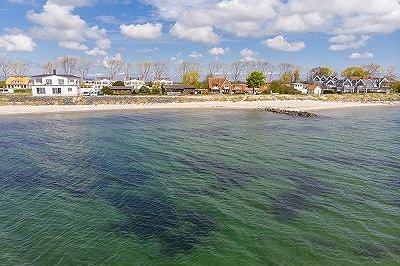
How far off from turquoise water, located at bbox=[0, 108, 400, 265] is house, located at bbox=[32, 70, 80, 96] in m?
64.8

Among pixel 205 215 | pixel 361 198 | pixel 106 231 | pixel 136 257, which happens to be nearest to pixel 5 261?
pixel 106 231

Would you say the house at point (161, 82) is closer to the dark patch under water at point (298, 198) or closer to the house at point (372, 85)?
the house at point (372, 85)

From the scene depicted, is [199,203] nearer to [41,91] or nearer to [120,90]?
[41,91]

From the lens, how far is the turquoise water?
45.9ft

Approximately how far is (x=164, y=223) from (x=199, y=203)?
127 inches

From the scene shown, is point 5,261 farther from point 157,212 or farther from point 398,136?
point 398,136

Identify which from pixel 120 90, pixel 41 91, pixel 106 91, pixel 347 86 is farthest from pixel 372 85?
pixel 41 91

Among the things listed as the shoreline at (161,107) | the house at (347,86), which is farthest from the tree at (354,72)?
the shoreline at (161,107)

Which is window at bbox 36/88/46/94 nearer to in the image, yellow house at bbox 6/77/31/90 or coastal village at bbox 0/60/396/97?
coastal village at bbox 0/60/396/97

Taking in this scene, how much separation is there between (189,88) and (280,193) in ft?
340

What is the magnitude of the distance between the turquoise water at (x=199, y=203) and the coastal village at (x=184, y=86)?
65370mm

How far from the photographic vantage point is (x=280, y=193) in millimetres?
20766

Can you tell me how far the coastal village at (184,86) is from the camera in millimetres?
98188

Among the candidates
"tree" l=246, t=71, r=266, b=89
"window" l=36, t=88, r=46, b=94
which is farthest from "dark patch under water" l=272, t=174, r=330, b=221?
"tree" l=246, t=71, r=266, b=89
